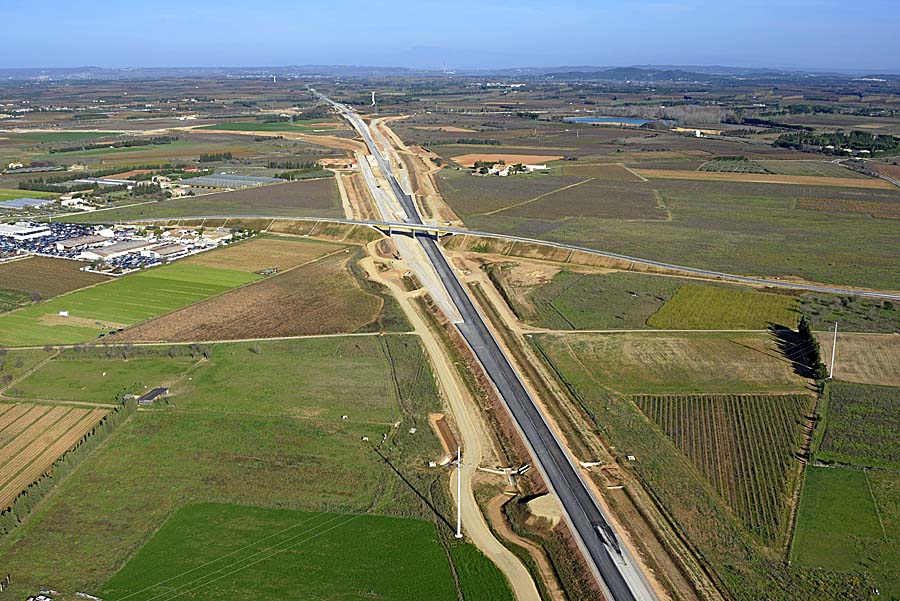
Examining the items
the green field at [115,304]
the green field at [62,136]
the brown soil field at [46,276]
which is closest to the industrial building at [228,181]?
Result: the brown soil field at [46,276]

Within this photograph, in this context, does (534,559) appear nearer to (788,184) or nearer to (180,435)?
(180,435)

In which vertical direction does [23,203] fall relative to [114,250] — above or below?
above

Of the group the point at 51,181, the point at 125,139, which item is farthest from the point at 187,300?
the point at 125,139

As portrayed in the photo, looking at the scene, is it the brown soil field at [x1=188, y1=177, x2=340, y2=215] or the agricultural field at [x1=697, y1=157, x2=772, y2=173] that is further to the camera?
the agricultural field at [x1=697, y1=157, x2=772, y2=173]

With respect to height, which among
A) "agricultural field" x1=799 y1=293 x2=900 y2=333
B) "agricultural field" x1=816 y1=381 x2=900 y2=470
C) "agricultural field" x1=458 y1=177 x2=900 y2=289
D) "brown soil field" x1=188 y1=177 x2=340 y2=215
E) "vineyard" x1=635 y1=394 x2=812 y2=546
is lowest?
"vineyard" x1=635 y1=394 x2=812 y2=546

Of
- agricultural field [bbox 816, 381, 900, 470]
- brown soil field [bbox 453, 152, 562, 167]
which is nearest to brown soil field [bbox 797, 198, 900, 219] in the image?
brown soil field [bbox 453, 152, 562, 167]

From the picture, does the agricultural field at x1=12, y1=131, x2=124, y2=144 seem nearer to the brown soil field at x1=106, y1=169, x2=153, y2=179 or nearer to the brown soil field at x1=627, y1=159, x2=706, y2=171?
the brown soil field at x1=106, y1=169, x2=153, y2=179

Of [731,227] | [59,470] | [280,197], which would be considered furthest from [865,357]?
[280,197]

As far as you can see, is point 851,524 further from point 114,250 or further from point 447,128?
point 447,128
